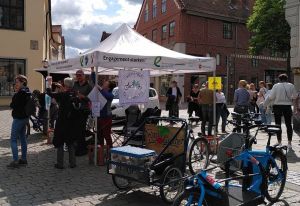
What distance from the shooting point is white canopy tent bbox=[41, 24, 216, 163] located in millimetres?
7875

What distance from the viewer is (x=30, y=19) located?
963 inches

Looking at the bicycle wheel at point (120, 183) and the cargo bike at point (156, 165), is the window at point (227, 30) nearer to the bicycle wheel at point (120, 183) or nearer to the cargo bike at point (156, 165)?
the cargo bike at point (156, 165)

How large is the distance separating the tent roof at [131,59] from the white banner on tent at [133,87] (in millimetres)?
426

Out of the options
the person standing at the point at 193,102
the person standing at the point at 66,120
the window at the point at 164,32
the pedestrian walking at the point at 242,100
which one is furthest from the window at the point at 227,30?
the person standing at the point at 66,120

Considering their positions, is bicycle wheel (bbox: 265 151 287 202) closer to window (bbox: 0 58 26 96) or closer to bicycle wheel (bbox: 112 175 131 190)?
bicycle wheel (bbox: 112 175 131 190)

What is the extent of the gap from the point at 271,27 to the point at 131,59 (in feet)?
74.9

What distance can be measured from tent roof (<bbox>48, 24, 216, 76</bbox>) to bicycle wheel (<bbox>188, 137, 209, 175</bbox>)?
6.45 feet

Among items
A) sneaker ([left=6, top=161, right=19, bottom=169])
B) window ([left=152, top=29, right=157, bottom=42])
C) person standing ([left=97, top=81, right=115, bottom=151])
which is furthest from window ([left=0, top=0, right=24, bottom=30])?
sneaker ([left=6, top=161, right=19, bottom=169])

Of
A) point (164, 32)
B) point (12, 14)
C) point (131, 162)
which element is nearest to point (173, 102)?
point (131, 162)

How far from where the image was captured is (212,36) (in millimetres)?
34875

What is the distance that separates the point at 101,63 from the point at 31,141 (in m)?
4.33

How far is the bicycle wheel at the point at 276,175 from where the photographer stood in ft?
18.1

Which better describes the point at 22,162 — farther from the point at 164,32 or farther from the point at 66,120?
the point at 164,32

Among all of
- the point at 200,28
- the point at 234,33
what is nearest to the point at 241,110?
the point at 200,28
